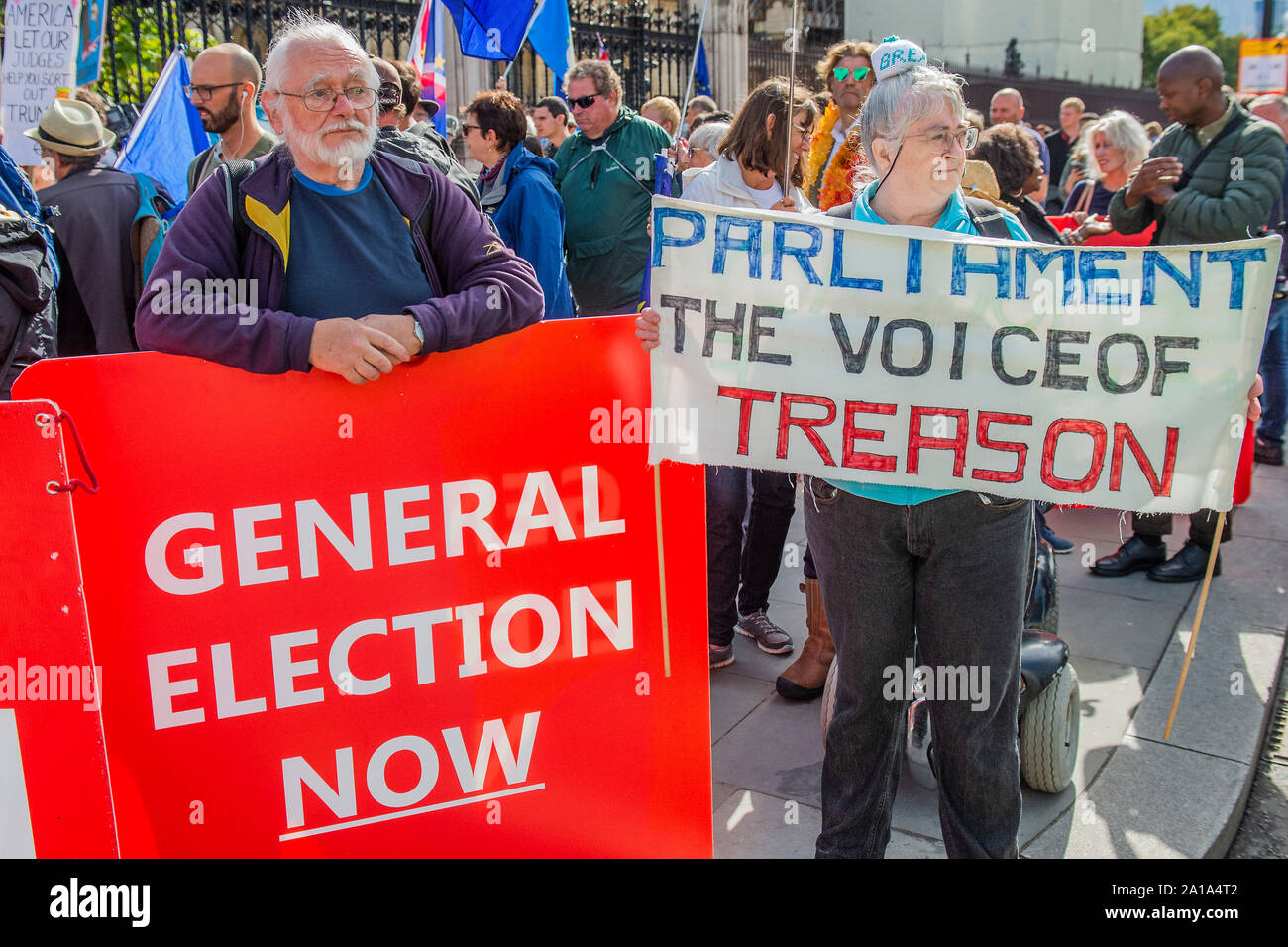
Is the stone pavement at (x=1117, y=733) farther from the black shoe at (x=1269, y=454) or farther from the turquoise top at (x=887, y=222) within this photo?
the black shoe at (x=1269, y=454)

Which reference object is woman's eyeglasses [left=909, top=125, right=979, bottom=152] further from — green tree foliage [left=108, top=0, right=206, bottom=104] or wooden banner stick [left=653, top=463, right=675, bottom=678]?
green tree foliage [left=108, top=0, right=206, bottom=104]

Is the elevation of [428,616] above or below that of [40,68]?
below

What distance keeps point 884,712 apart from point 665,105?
7.22 m

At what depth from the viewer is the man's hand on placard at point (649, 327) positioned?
8.50 ft

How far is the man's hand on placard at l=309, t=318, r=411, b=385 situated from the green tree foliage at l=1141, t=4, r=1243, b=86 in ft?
220

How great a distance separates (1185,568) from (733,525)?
2399 mm

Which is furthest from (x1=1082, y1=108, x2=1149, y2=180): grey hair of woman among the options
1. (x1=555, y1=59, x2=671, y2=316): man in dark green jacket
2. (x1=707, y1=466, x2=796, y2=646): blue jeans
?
(x1=707, y1=466, x2=796, y2=646): blue jeans

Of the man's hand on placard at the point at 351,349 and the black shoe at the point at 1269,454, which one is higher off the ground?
the man's hand on placard at the point at 351,349

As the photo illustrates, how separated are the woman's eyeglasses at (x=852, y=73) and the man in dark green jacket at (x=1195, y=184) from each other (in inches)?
54.1

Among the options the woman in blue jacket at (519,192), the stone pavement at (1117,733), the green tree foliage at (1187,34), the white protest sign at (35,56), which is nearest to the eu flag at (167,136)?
the white protest sign at (35,56)

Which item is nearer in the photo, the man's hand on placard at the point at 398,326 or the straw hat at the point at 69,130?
the man's hand on placard at the point at 398,326

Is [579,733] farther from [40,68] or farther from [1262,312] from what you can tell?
[40,68]

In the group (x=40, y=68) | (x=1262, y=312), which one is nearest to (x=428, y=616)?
(x=1262, y=312)
